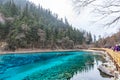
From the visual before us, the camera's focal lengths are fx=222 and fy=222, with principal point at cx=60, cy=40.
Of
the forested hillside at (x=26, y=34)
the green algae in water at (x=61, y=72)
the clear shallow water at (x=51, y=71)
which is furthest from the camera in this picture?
the forested hillside at (x=26, y=34)

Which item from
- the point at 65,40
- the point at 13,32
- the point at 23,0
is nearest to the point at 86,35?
the point at 65,40

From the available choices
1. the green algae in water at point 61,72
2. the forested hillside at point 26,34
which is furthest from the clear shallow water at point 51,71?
the forested hillside at point 26,34

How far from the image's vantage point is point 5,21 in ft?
191

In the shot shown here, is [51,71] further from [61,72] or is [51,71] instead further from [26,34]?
[26,34]

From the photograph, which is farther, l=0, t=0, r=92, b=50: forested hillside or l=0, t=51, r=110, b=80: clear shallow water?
l=0, t=0, r=92, b=50: forested hillside

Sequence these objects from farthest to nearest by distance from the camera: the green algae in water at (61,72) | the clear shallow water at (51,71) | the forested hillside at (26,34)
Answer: the forested hillside at (26,34) < the clear shallow water at (51,71) < the green algae in water at (61,72)

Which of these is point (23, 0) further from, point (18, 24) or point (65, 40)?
point (18, 24)

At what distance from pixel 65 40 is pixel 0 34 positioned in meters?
23.2

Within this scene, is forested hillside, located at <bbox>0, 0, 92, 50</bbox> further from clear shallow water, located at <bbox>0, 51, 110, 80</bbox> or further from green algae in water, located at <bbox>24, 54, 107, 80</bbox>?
green algae in water, located at <bbox>24, 54, 107, 80</bbox>

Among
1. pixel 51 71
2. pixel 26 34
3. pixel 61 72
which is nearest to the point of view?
pixel 61 72

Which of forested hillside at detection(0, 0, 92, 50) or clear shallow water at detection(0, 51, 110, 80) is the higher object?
forested hillside at detection(0, 0, 92, 50)

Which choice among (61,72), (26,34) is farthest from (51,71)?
(26,34)

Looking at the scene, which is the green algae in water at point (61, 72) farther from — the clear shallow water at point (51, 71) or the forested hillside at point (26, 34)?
the forested hillside at point (26, 34)

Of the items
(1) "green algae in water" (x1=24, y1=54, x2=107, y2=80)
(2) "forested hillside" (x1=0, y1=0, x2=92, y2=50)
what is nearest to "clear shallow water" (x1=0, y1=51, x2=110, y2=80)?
(1) "green algae in water" (x1=24, y1=54, x2=107, y2=80)
